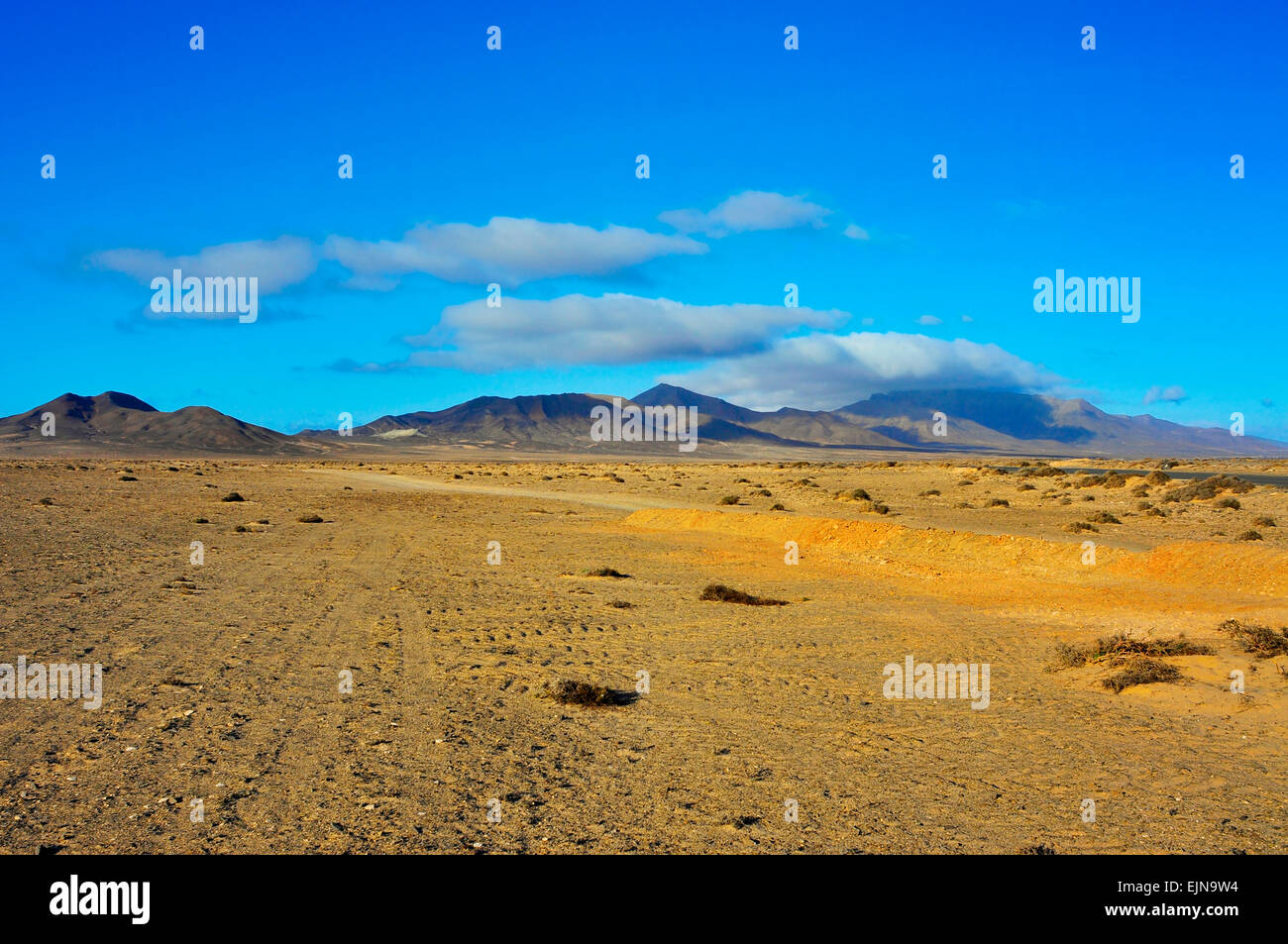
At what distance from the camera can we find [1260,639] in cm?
1051

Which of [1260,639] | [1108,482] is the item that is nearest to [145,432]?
[1108,482]

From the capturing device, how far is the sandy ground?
5.68 meters

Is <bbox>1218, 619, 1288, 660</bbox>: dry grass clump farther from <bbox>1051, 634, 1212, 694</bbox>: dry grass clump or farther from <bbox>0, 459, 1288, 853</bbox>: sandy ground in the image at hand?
<bbox>1051, 634, 1212, 694</bbox>: dry grass clump

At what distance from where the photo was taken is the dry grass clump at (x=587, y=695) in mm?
8680

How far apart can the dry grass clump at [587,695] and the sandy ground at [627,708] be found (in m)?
0.17

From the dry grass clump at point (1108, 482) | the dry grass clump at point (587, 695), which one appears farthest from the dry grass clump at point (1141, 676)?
the dry grass clump at point (1108, 482)

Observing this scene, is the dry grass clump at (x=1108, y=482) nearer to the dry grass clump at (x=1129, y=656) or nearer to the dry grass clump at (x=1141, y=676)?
the dry grass clump at (x=1129, y=656)

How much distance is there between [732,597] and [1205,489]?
36.3 metres

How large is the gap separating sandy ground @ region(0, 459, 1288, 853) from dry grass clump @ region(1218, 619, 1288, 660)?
0.24 meters

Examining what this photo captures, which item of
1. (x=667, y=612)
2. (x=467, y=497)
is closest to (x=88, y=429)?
(x=467, y=497)

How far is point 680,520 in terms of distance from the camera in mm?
29406

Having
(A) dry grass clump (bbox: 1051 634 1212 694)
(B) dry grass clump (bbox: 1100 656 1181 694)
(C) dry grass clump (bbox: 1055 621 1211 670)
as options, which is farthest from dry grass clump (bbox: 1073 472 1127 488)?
(B) dry grass clump (bbox: 1100 656 1181 694)
